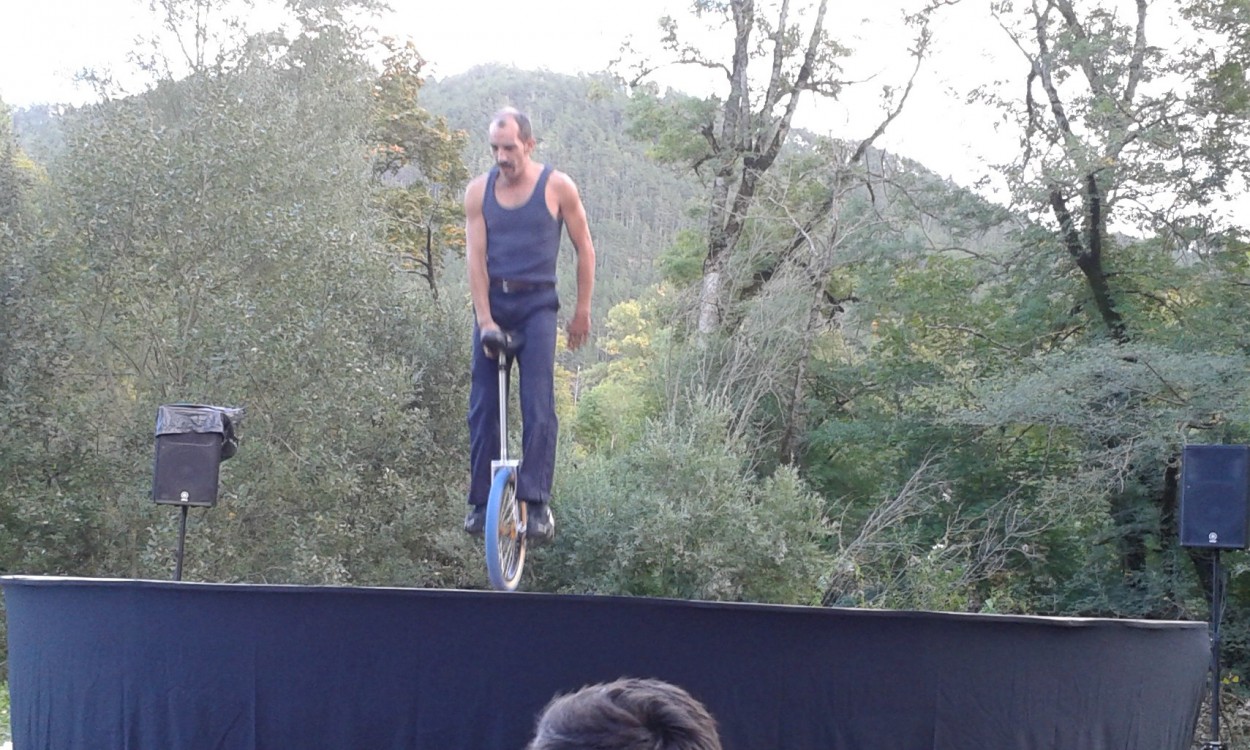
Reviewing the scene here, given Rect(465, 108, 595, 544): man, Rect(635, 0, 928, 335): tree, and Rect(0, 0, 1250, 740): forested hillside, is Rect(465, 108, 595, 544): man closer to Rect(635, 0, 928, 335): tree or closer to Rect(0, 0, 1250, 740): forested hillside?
Rect(0, 0, 1250, 740): forested hillside

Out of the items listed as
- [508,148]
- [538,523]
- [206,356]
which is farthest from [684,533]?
[508,148]

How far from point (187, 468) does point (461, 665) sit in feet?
8.00

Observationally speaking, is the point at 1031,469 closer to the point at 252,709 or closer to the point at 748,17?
the point at 748,17

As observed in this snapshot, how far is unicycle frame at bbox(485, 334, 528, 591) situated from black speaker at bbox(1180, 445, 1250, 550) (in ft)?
11.4

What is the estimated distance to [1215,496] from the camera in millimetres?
6383

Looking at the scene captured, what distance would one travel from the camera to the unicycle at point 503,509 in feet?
16.3

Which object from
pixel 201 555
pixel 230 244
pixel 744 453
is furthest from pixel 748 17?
pixel 201 555

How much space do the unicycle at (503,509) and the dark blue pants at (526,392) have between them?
5 centimetres

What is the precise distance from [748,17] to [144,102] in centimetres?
632

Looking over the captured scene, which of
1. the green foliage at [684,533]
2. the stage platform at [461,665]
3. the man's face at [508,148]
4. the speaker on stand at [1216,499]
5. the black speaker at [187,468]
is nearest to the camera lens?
the stage platform at [461,665]

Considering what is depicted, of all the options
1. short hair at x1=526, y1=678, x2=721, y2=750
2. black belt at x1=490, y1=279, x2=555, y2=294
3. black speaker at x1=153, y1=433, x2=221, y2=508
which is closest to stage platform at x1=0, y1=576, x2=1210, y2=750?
black speaker at x1=153, y1=433, x2=221, y2=508

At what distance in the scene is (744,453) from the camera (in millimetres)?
13469

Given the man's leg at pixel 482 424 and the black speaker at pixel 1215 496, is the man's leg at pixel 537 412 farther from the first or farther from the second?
the black speaker at pixel 1215 496

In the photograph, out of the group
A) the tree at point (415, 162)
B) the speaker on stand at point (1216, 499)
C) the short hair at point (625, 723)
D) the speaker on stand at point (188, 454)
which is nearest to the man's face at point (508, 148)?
the speaker on stand at point (188, 454)
